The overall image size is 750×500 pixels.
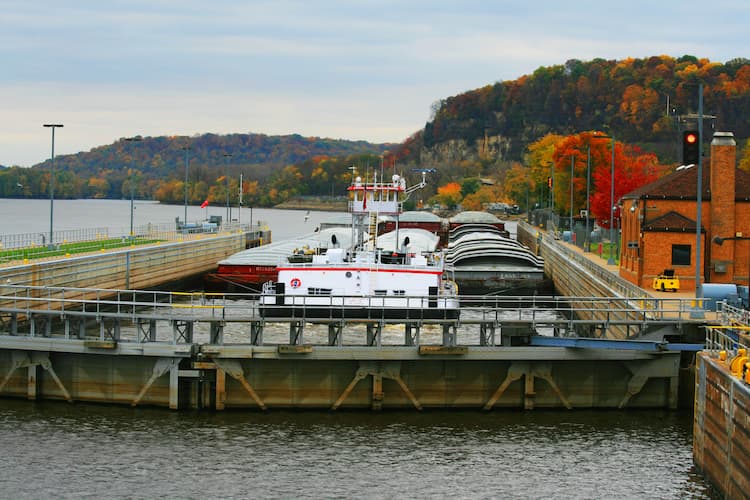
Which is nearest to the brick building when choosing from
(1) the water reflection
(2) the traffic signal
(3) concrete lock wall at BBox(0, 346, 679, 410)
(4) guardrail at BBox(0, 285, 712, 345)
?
(4) guardrail at BBox(0, 285, 712, 345)

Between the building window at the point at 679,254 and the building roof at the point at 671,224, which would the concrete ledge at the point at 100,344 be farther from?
the building window at the point at 679,254

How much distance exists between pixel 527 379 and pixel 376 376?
4.62m

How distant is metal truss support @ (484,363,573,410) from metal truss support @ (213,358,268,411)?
7.00 meters

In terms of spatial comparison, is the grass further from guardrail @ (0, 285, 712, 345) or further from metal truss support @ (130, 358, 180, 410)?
metal truss support @ (130, 358, 180, 410)

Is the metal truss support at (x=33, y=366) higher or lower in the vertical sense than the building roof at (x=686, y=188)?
lower

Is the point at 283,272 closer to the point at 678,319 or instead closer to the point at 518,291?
the point at 678,319

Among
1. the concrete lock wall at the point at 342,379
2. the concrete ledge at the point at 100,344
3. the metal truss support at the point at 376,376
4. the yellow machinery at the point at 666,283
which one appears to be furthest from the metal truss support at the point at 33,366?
the yellow machinery at the point at 666,283

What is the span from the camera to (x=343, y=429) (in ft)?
106

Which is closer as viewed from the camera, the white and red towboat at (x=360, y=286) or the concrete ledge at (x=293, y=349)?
the concrete ledge at (x=293, y=349)

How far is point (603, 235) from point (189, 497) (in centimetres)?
5911

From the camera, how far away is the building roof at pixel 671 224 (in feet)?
152

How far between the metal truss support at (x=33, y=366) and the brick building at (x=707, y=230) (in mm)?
24354

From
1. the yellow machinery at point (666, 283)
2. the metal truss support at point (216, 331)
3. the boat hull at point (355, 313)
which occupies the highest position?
the yellow machinery at point (666, 283)

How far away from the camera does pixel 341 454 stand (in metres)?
29.9
